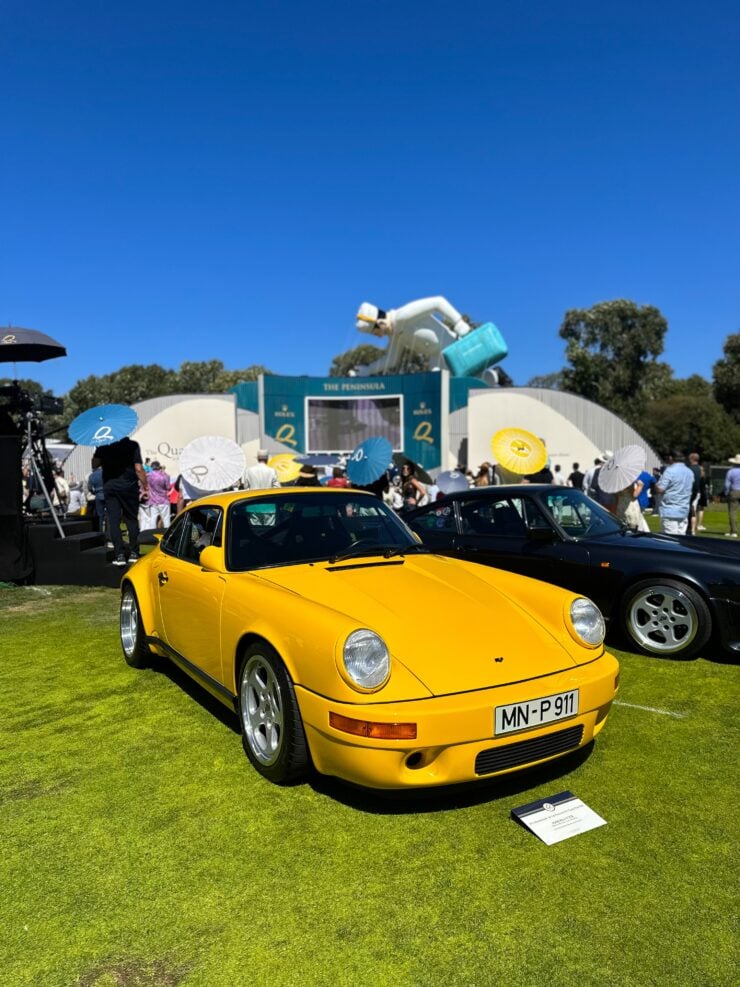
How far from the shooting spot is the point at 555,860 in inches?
99.3

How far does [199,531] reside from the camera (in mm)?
4289

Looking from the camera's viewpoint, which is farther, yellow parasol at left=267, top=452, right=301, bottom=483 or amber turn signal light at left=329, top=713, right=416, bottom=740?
yellow parasol at left=267, top=452, right=301, bottom=483

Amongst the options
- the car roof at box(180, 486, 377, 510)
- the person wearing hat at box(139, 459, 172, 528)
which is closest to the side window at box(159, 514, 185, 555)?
the car roof at box(180, 486, 377, 510)

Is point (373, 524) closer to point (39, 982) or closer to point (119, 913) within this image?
point (119, 913)

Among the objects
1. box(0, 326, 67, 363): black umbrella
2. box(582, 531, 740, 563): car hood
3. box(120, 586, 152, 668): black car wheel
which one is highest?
box(0, 326, 67, 363): black umbrella

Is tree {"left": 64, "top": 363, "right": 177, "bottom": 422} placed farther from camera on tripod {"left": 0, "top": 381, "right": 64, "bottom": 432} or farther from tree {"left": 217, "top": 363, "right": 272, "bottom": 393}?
camera on tripod {"left": 0, "top": 381, "right": 64, "bottom": 432}

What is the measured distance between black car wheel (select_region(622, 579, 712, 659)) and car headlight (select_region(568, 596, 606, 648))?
2.03m

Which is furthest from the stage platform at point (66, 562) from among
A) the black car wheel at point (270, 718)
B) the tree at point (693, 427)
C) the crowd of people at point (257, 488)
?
the tree at point (693, 427)

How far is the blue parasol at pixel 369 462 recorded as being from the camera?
10.9 meters

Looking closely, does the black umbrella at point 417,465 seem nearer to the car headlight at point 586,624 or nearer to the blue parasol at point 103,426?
the blue parasol at point 103,426

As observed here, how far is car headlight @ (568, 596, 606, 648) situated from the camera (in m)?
3.22

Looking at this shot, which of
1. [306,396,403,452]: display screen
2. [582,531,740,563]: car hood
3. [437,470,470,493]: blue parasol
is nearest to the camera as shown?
[582,531,740,563]: car hood

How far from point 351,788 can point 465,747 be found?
78 cm

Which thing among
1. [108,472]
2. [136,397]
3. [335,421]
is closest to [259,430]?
[335,421]
